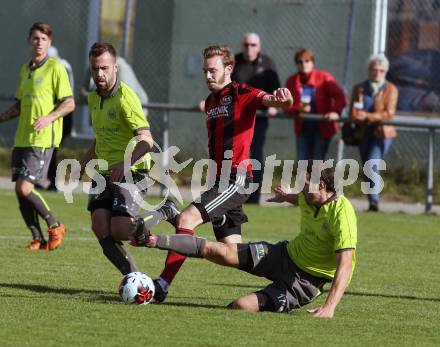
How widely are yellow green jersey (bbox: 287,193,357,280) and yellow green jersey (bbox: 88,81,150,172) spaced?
147 centimetres

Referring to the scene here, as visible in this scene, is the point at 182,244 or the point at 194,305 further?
the point at 194,305

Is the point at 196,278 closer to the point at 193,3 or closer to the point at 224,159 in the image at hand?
the point at 224,159

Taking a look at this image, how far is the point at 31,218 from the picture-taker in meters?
11.9

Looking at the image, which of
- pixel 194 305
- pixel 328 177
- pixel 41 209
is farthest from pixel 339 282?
pixel 41 209

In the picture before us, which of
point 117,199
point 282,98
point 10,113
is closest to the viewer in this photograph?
point 282,98

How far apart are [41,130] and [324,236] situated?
439cm

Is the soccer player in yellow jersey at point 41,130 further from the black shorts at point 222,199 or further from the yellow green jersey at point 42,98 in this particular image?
the black shorts at point 222,199

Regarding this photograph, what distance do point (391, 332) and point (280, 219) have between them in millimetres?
8123

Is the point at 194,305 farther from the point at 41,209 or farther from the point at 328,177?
the point at 41,209

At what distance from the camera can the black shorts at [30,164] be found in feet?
38.5

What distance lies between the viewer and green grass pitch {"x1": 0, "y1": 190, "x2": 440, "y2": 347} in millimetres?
6980

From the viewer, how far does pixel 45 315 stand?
24.8 ft

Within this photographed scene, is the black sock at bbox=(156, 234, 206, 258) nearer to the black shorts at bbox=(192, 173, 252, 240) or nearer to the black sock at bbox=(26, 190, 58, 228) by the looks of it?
the black shorts at bbox=(192, 173, 252, 240)

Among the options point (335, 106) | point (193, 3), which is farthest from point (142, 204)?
point (193, 3)
